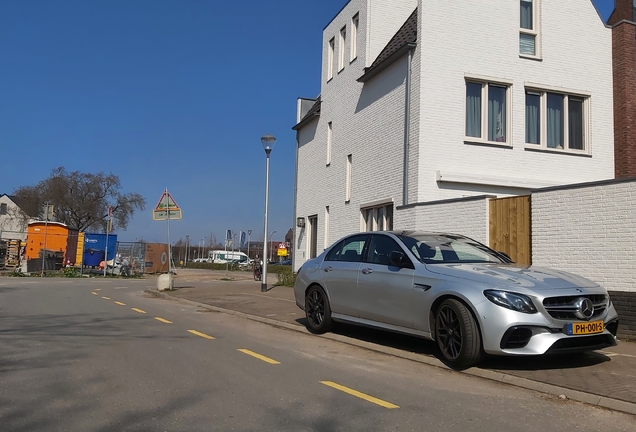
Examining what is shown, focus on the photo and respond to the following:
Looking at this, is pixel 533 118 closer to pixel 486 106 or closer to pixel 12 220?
pixel 486 106

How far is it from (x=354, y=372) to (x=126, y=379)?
243 cm

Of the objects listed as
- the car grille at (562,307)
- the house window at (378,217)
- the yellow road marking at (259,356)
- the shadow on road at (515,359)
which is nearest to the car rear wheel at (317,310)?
the shadow on road at (515,359)

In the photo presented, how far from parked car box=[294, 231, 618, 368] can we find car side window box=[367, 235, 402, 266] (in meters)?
0.02

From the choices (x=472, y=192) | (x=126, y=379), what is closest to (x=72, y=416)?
(x=126, y=379)

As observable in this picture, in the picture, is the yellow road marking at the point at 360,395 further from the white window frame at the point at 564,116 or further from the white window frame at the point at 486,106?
the white window frame at the point at 564,116

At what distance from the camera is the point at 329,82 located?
21.9 meters

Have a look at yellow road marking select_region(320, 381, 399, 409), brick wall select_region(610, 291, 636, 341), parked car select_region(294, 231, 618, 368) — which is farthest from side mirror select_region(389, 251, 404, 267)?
brick wall select_region(610, 291, 636, 341)

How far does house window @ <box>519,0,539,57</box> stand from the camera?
1667 cm

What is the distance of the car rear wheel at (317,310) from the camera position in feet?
30.3

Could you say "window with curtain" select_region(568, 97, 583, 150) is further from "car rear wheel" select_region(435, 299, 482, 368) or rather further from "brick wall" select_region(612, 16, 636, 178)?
"car rear wheel" select_region(435, 299, 482, 368)

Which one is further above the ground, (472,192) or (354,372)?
(472,192)

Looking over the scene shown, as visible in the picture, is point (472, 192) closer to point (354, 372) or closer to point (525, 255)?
point (525, 255)

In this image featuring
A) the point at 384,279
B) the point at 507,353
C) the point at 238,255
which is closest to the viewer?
the point at 507,353

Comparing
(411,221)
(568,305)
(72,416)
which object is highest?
(411,221)
